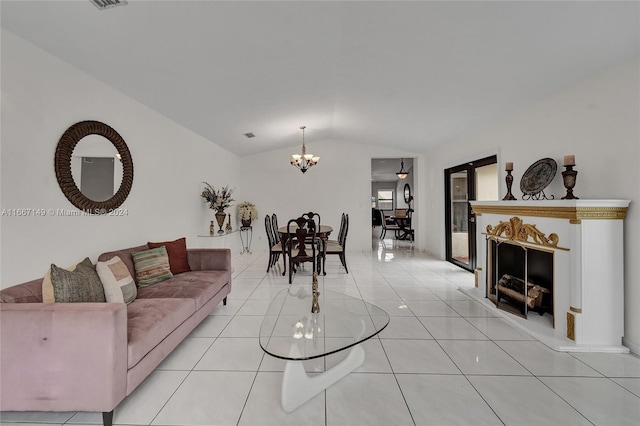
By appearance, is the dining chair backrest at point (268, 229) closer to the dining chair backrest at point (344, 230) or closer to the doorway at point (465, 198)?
the dining chair backrest at point (344, 230)

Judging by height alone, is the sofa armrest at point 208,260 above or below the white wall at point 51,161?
below

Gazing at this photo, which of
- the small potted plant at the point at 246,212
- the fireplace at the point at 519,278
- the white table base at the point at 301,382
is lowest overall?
the white table base at the point at 301,382

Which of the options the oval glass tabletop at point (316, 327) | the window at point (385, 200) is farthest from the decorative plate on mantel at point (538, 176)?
the window at point (385, 200)

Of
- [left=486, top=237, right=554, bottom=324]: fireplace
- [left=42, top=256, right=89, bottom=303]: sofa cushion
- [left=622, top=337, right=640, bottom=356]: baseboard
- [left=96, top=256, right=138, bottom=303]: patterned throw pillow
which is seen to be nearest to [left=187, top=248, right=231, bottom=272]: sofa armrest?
[left=96, top=256, right=138, bottom=303]: patterned throw pillow

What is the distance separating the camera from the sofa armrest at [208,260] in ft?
10.8

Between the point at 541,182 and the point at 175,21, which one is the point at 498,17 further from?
the point at 175,21

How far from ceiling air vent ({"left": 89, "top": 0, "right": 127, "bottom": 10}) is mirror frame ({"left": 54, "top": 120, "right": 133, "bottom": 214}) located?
1088 millimetres

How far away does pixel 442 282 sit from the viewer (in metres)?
4.29

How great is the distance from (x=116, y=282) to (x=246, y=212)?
462 centimetres

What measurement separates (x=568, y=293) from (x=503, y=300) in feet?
3.08

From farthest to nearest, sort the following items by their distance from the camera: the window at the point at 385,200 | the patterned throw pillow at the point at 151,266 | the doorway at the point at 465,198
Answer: the window at the point at 385,200 < the doorway at the point at 465,198 < the patterned throw pillow at the point at 151,266

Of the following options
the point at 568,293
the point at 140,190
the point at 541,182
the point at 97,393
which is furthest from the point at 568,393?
the point at 140,190

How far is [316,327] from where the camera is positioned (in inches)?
75.4

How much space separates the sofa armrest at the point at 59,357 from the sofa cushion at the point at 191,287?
96cm
